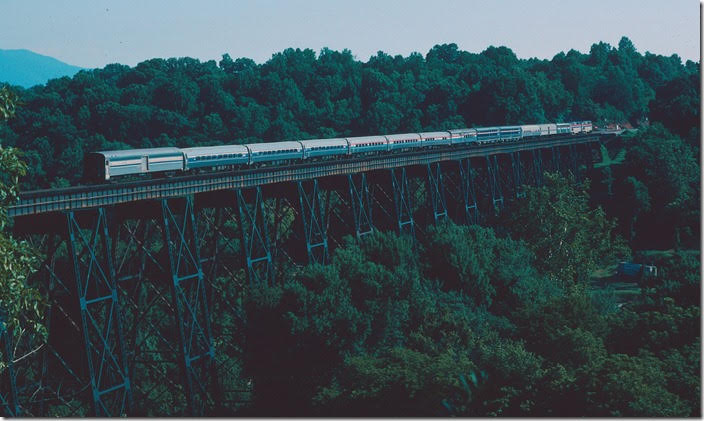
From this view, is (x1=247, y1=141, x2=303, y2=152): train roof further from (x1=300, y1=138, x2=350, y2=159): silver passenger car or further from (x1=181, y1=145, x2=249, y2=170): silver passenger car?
(x1=181, y1=145, x2=249, y2=170): silver passenger car

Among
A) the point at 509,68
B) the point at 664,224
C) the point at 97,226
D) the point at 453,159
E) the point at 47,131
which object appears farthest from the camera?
the point at 509,68

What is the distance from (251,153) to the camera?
39.8m

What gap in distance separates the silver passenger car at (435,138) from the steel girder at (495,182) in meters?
3.54

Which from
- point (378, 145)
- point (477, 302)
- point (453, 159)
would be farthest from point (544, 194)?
point (477, 302)

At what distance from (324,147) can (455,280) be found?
10940 mm

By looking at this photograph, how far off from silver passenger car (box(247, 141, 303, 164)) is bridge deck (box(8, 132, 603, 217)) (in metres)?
3.60

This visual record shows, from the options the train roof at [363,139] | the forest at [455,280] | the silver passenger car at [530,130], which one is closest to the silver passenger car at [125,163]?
the forest at [455,280]

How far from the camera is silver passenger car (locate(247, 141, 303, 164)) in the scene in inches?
1578

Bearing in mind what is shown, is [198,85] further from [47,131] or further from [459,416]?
[459,416]

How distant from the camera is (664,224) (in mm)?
61969

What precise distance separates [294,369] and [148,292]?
2008cm

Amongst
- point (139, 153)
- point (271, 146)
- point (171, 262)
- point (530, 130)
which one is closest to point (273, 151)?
point (271, 146)

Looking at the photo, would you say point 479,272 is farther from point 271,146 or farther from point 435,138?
point 435,138

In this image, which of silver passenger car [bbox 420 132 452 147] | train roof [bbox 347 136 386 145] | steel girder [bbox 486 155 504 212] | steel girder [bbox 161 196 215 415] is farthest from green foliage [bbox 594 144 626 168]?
steel girder [bbox 161 196 215 415]
